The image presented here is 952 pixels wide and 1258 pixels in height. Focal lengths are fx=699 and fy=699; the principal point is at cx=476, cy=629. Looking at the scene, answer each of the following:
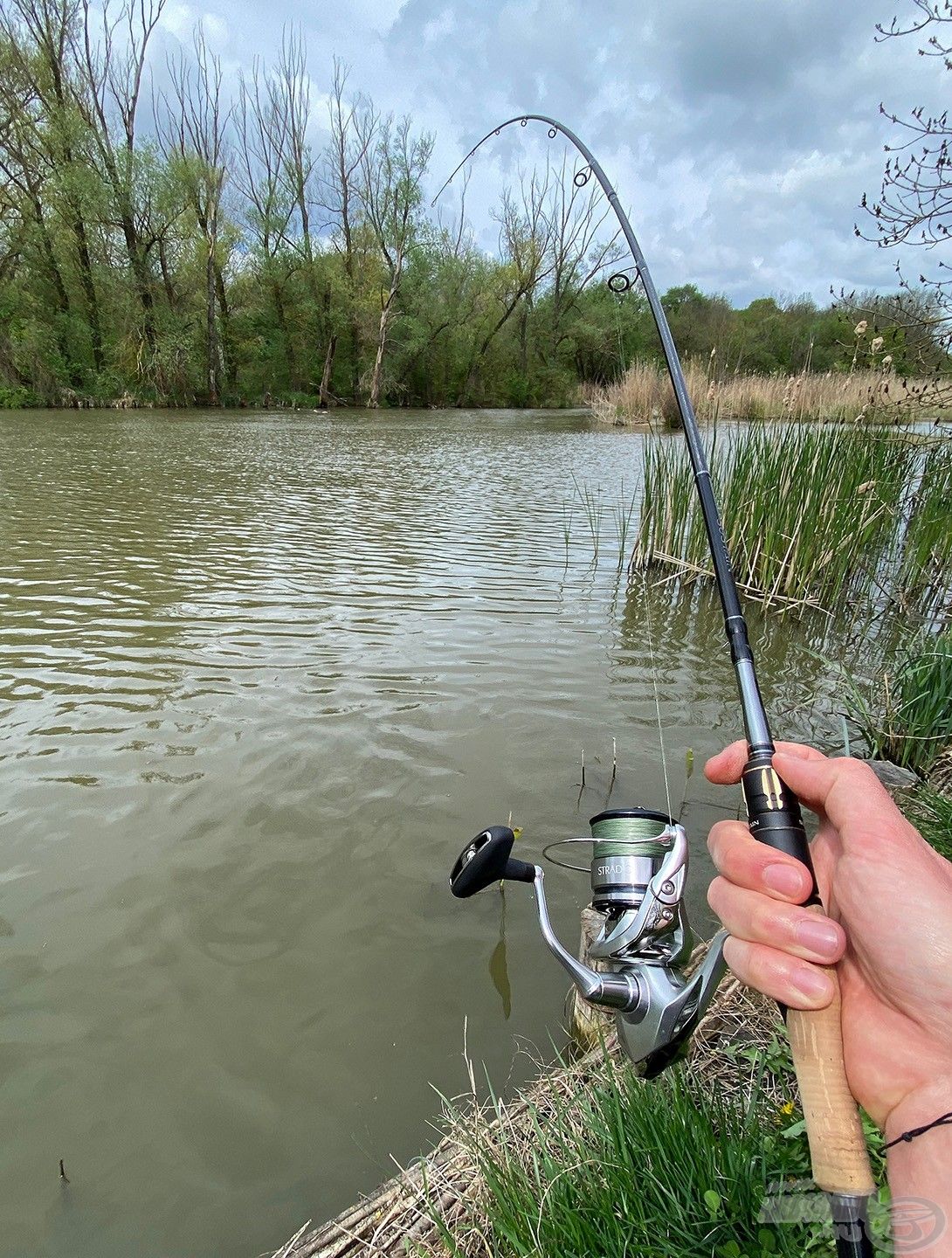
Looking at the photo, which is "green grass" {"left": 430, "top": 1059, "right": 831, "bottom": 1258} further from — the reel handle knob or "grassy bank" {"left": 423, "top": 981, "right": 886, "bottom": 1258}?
the reel handle knob

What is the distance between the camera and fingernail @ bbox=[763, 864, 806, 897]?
41.3 inches

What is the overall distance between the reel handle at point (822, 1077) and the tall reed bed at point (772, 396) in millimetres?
4063

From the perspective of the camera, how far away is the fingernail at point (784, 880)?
105cm

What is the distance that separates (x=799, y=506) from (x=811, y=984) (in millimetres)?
5799

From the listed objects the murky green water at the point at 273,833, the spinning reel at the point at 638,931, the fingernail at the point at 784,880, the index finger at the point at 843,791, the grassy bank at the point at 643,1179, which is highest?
the index finger at the point at 843,791

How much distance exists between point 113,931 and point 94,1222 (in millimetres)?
970

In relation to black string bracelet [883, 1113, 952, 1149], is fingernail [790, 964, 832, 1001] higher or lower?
higher

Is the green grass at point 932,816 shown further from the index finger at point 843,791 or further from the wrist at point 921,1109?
the wrist at point 921,1109

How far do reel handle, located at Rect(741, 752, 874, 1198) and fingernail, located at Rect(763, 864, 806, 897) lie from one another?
28mm

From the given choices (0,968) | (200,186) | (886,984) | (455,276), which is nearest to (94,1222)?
(0,968)

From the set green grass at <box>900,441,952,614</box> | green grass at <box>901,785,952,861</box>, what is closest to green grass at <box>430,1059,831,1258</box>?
green grass at <box>901,785,952,861</box>

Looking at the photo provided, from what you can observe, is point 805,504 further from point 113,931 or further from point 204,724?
point 113,931
